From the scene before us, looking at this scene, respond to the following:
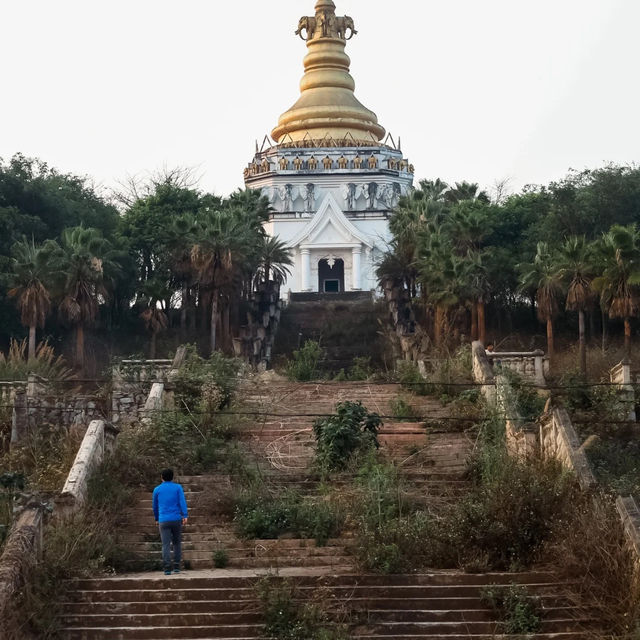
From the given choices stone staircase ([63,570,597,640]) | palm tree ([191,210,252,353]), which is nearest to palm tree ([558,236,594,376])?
palm tree ([191,210,252,353])

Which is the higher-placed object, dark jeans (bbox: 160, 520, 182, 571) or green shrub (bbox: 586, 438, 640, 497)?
green shrub (bbox: 586, 438, 640, 497)

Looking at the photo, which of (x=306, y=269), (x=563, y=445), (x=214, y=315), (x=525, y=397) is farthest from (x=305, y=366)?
(x=306, y=269)

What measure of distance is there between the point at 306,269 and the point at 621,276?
27.8 m

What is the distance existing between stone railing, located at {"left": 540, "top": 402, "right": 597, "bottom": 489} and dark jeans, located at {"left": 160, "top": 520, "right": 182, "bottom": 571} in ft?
19.7

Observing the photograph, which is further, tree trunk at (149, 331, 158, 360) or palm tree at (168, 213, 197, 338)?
palm tree at (168, 213, 197, 338)

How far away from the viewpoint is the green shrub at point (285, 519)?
22.4 meters

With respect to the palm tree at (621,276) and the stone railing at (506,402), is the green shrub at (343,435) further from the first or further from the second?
the palm tree at (621,276)

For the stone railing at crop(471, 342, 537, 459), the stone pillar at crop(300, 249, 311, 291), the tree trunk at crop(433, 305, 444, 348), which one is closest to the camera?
the stone railing at crop(471, 342, 537, 459)

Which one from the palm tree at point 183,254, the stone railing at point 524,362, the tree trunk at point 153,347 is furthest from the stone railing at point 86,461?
the palm tree at point 183,254

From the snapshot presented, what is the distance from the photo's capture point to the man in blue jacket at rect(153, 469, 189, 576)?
20562 mm

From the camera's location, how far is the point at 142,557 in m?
21.5

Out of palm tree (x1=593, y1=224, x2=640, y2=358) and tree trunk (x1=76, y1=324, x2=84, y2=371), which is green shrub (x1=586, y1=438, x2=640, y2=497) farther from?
tree trunk (x1=76, y1=324, x2=84, y2=371)

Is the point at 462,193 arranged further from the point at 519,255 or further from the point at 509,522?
the point at 509,522

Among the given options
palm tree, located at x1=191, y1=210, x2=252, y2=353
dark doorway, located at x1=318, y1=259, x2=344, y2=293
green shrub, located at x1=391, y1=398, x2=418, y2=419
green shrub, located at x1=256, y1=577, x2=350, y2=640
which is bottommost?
green shrub, located at x1=256, y1=577, x2=350, y2=640
